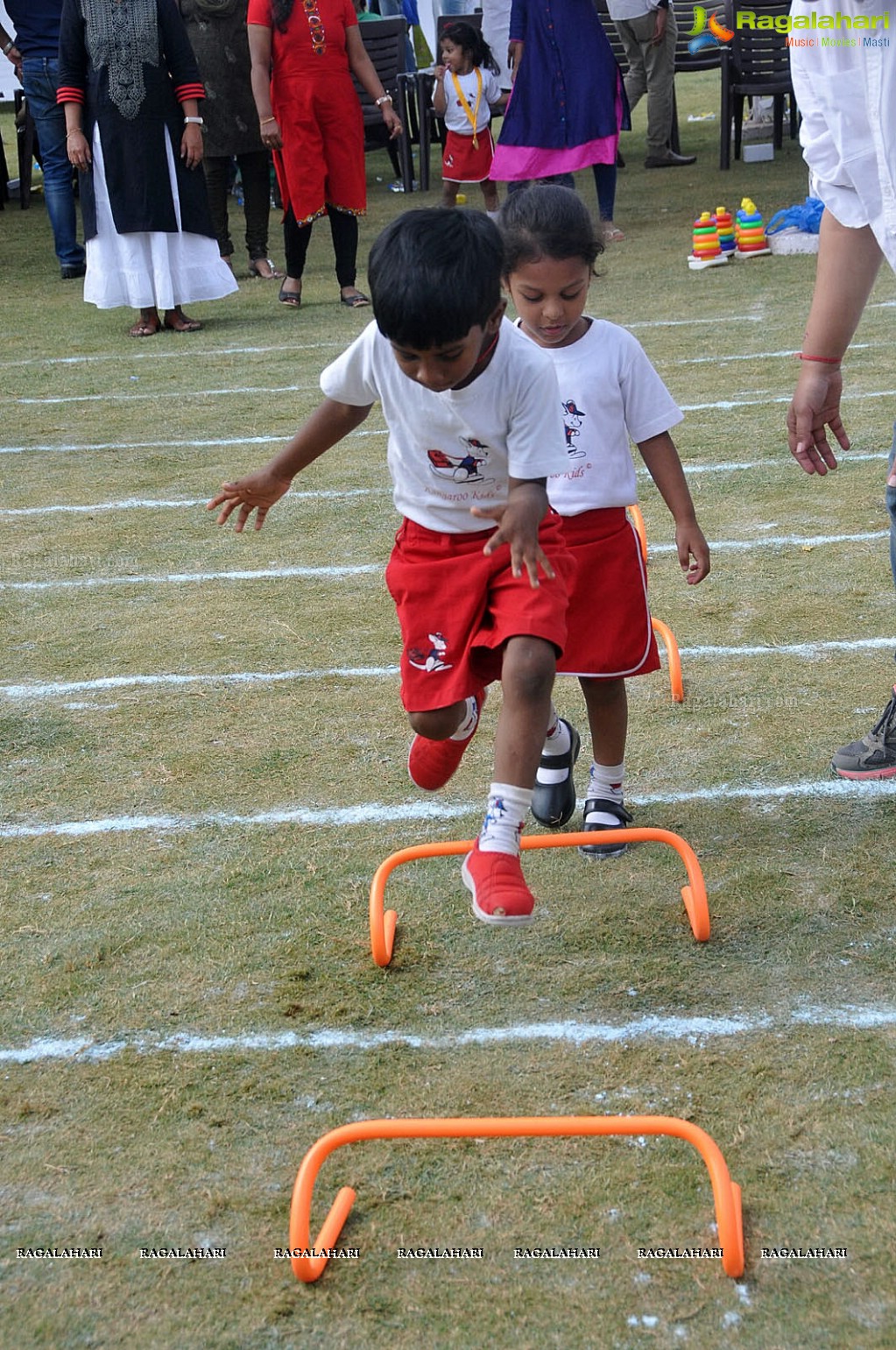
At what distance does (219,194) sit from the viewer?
11.2 meters

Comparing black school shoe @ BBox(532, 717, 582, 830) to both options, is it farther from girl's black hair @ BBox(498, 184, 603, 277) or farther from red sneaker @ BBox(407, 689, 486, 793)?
girl's black hair @ BBox(498, 184, 603, 277)

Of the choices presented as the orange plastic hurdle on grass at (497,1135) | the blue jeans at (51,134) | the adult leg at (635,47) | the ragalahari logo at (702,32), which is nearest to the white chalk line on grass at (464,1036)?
the orange plastic hurdle on grass at (497,1135)

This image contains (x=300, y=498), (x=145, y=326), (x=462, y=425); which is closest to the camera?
(x=462, y=425)

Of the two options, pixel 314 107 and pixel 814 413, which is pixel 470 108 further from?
pixel 814 413

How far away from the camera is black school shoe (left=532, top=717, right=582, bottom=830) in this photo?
3.58 metres

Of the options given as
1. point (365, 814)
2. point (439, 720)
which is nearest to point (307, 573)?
point (365, 814)

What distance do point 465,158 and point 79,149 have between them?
424 cm

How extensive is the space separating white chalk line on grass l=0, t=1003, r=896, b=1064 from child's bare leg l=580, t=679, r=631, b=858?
718mm

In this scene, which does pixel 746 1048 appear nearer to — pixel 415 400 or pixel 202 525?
pixel 415 400

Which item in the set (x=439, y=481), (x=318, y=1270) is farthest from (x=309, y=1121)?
(x=439, y=481)

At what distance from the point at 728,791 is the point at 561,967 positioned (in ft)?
2.94

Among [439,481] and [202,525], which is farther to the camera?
[202,525]

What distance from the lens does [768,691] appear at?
4.19 meters

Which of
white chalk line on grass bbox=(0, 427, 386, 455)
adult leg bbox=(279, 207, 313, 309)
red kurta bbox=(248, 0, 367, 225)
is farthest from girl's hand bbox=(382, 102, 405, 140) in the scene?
white chalk line on grass bbox=(0, 427, 386, 455)
